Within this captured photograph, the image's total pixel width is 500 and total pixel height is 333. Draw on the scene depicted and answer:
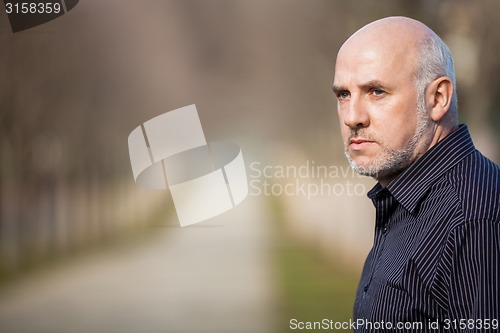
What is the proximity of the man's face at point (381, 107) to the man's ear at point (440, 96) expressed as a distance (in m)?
0.02

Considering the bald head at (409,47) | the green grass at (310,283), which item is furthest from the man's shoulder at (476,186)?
the green grass at (310,283)

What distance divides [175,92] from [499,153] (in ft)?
5.25

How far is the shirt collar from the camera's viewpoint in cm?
106

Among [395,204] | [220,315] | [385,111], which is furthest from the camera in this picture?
[220,315]

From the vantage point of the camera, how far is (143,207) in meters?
3.17

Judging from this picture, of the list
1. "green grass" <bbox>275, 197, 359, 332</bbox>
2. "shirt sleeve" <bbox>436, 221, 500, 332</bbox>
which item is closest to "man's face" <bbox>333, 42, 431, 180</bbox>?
"shirt sleeve" <bbox>436, 221, 500, 332</bbox>

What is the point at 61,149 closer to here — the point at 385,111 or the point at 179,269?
the point at 179,269

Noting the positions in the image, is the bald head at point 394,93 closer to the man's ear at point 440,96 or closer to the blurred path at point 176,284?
the man's ear at point 440,96

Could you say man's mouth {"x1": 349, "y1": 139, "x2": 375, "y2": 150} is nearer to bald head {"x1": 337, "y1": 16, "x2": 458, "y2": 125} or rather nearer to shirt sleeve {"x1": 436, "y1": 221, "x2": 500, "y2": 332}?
bald head {"x1": 337, "y1": 16, "x2": 458, "y2": 125}

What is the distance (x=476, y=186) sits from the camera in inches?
38.4

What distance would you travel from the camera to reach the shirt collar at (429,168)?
1.06 metres

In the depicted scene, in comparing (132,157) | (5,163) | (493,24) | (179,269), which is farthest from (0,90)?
(493,24)

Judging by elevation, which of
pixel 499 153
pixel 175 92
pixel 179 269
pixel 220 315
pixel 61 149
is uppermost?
pixel 175 92

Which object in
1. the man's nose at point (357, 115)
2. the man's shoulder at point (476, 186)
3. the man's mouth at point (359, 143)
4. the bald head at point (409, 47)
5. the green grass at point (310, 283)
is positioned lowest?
the green grass at point (310, 283)
